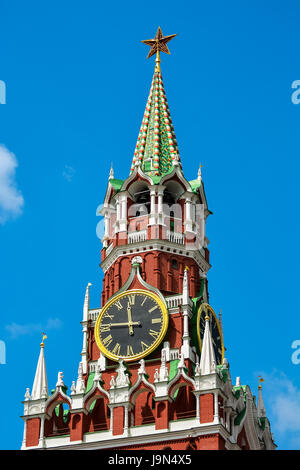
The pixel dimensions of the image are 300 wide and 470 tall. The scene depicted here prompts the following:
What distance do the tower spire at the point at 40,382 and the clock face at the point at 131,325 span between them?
2876mm

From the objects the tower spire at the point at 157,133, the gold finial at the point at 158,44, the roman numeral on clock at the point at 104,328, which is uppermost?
the gold finial at the point at 158,44

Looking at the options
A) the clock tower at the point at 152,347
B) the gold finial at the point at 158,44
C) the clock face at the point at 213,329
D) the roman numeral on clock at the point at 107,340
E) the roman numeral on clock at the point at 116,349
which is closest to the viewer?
the clock tower at the point at 152,347

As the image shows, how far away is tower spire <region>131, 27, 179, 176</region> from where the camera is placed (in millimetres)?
75375

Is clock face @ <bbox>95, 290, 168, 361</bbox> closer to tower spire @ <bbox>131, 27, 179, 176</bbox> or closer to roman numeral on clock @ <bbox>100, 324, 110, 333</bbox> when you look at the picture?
roman numeral on clock @ <bbox>100, 324, 110, 333</bbox>

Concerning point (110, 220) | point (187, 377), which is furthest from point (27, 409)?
point (110, 220)

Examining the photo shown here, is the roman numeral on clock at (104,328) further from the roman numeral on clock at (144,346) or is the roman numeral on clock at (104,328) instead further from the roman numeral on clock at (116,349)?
Result: the roman numeral on clock at (144,346)

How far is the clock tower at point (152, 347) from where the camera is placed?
64.6 m

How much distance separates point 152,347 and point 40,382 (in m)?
5.46

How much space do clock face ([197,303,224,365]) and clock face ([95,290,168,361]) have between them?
1.92 m

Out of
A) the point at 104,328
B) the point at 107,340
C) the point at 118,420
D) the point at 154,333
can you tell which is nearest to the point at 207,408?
the point at 118,420

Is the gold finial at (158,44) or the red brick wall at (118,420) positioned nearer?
the red brick wall at (118,420)

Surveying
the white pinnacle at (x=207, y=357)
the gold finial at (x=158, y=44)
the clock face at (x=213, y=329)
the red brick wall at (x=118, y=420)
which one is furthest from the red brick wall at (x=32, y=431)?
the gold finial at (x=158, y=44)

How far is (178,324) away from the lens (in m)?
68.4
